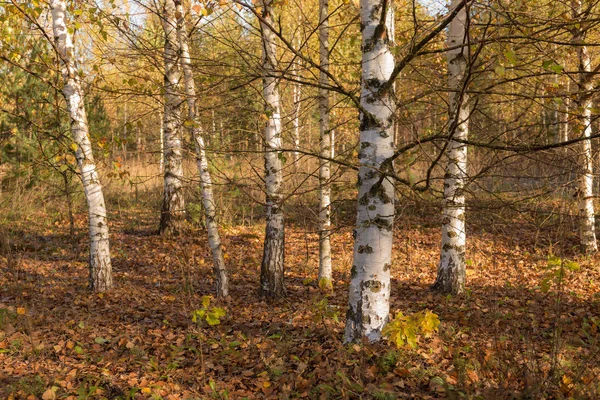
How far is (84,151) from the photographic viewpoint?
6371 millimetres

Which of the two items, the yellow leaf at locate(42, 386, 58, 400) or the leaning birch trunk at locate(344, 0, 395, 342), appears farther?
the leaning birch trunk at locate(344, 0, 395, 342)

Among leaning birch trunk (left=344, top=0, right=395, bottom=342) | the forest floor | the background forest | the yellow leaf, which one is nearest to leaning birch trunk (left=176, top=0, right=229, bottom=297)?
the background forest

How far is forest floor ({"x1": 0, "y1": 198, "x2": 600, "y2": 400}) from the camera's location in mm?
3807

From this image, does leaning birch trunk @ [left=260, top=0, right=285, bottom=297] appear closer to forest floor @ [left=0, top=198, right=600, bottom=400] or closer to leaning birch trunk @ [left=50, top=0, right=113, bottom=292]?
forest floor @ [left=0, top=198, right=600, bottom=400]

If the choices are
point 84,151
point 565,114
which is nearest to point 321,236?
point 84,151

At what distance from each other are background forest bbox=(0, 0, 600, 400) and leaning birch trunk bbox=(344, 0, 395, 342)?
18 millimetres

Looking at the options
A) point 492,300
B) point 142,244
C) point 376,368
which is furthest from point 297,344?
point 142,244

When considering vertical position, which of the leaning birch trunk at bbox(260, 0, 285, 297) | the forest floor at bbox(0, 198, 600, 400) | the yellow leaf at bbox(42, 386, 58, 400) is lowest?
the yellow leaf at bbox(42, 386, 58, 400)

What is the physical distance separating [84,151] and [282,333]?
12.5ft

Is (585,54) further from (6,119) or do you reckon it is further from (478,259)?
(6,119)

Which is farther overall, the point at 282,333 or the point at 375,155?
the point at 282,333

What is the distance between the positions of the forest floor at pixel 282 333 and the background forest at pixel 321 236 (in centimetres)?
3

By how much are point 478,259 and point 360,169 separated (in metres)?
6.19

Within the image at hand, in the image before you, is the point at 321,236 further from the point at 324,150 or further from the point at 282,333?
the point at 282,333
